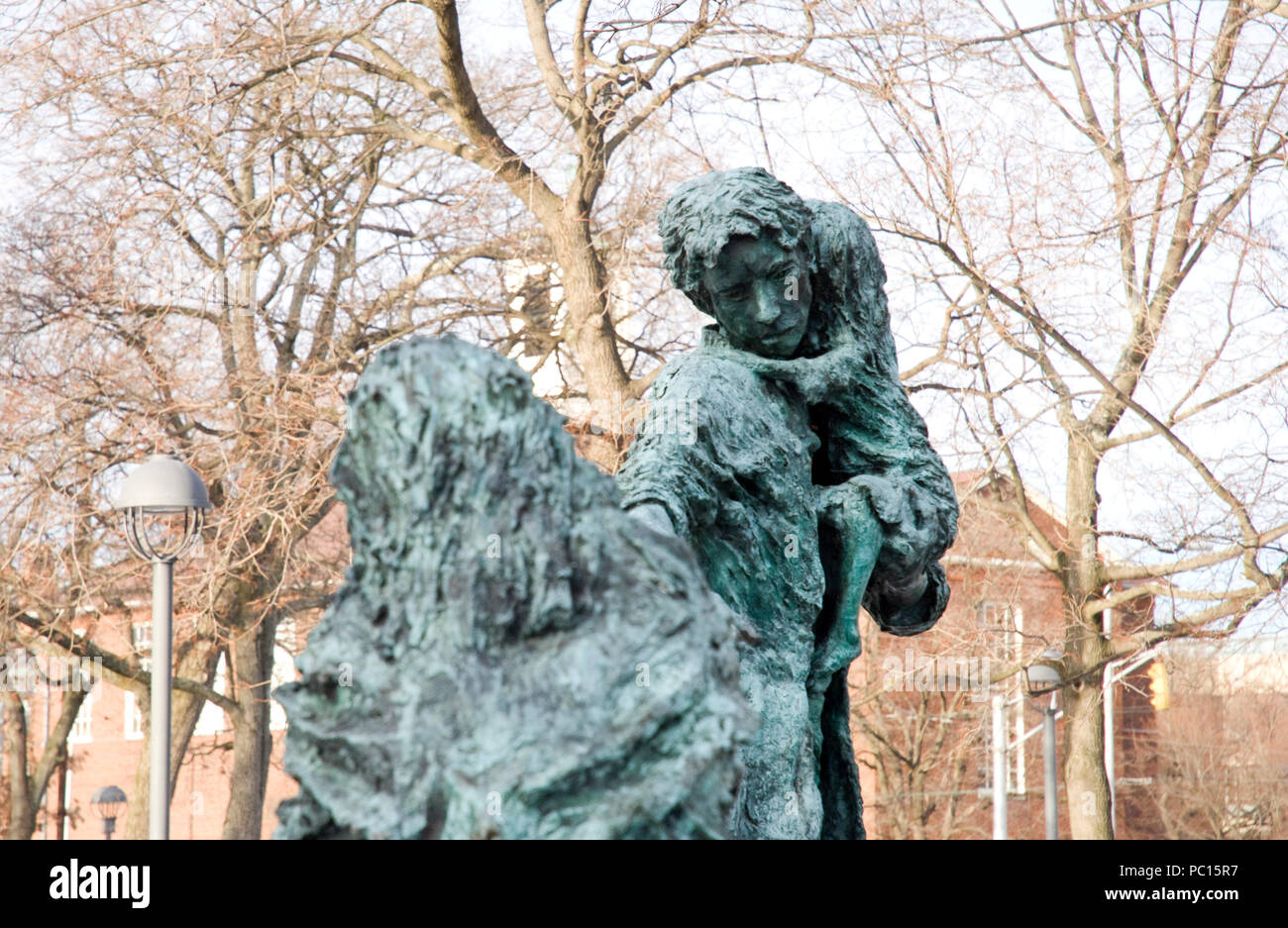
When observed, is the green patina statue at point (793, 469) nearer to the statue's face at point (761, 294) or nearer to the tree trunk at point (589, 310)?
the statue's face at point (761, 294)

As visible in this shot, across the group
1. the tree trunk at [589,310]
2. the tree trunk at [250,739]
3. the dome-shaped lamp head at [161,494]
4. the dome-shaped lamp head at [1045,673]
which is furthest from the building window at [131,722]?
the dome-shaped lamp head at [161,494]

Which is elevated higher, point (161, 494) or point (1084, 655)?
point (161, 494)

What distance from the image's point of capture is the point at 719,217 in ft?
11.0

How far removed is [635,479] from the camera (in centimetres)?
289

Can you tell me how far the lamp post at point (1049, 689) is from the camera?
1335 cm

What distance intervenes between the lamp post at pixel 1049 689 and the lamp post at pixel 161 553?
23.5 feet

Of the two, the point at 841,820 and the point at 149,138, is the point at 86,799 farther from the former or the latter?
the point at 841,820

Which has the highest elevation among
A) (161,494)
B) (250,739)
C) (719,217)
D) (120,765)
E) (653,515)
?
(161,494)

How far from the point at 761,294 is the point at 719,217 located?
0.21m

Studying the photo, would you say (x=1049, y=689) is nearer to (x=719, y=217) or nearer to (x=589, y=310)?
(x=589, y=310)

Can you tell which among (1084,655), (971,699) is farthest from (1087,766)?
(971,699)
